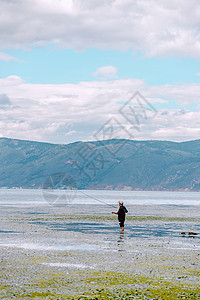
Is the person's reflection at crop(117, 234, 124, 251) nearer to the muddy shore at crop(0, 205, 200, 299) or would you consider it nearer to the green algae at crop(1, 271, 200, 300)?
the muddy shore at crop(0, 205, 200, 299)

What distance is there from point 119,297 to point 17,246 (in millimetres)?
13930

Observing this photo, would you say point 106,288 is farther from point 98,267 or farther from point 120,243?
point 120,243

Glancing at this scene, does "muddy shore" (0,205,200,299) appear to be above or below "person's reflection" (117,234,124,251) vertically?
above

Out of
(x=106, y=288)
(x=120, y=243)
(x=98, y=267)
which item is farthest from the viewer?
(x=120, y=243)

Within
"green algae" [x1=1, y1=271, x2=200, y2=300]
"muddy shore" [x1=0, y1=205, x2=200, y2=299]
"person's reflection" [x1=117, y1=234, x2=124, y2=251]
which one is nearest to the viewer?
"green algae" [x1=1, y1=271, x2=200, y2=300]

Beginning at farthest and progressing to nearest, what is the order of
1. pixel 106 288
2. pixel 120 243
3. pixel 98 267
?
1. pixel 120 243
2. pixel 98 267
3. pixel 106 288

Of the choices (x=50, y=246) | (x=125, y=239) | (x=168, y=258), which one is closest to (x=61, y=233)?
(x=125, y=239)

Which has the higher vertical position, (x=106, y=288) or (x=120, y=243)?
(x=106, y=288)

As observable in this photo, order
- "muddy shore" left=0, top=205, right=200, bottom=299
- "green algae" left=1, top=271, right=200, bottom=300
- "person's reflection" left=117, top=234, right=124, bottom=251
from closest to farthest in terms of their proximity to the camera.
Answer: "green algae" left=1, top=271, right=200, bottom=300, "muddy shore" left=0, top=205, right=200, bottom=299, "person's reflection" left=117, top=234, right=124, bottom=251

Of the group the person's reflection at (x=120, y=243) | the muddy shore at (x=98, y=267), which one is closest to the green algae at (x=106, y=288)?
the muddy shore at (x=98, y=267)

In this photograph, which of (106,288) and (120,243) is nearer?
(106,288)

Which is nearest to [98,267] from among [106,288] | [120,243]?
[106,288]

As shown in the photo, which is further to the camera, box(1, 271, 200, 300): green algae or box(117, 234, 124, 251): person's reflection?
box(117, 234, 124, 251): person's reflection

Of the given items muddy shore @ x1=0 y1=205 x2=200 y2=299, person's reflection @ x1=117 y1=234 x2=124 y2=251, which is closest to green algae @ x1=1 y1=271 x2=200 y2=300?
muddy shore @ x1=0 y1=205 x2=200 y2=299
